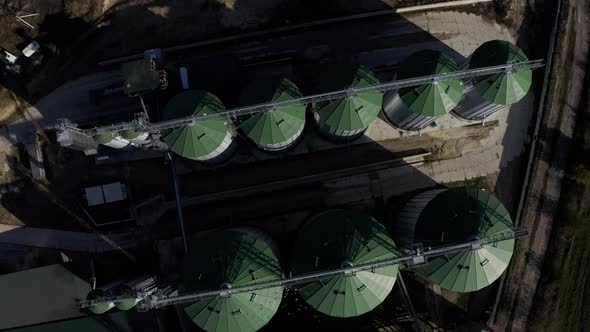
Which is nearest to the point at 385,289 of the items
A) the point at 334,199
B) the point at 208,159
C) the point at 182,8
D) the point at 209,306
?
the point at 334,199

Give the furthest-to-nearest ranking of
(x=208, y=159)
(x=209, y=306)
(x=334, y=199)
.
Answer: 1. (x=334, y=199)
2. (x=208, y=159)
3. (x=209, y=306)

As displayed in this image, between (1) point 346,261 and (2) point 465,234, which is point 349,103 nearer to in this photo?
(1) point 346,261

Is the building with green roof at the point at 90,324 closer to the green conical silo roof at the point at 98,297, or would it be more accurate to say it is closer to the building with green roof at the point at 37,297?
the building with green roof at the point at 37,297

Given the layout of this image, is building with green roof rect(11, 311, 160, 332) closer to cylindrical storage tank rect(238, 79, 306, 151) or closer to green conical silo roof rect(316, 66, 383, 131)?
cylindrical storage tank rect(238, 79, 306, 151)

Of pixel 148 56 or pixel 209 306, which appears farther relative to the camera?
pixel 148 56

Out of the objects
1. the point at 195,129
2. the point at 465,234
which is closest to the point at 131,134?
the point at 195,129

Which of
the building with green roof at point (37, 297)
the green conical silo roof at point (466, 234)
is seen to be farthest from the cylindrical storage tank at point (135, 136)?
the green conical silo roof at point (466, 234)

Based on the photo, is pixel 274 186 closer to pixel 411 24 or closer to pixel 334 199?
pixel 334 199
